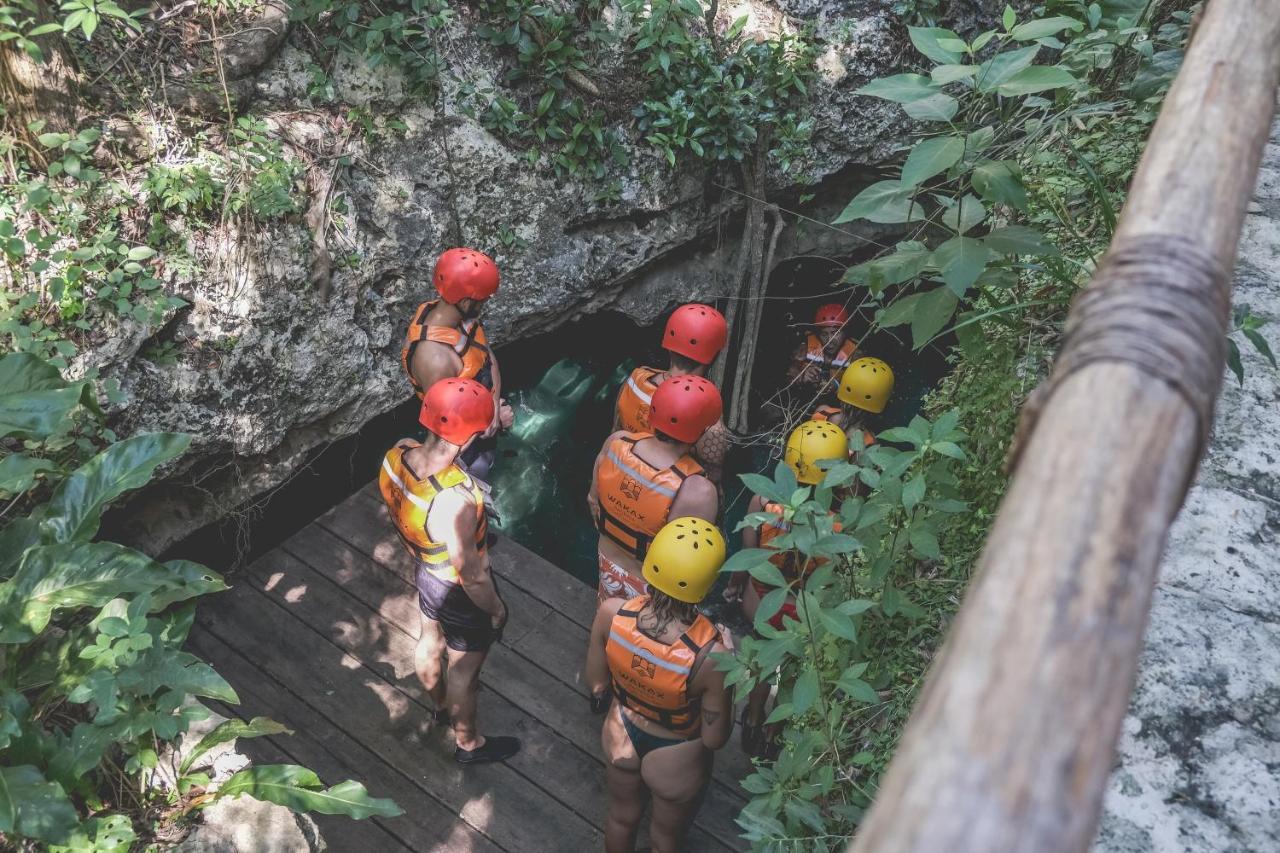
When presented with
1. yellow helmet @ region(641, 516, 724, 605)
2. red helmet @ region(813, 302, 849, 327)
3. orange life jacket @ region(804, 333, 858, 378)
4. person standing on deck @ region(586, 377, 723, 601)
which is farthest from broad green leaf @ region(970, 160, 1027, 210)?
red helmet @ region(813, 302, 849, 327)

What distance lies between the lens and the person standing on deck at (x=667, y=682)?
3590 mm

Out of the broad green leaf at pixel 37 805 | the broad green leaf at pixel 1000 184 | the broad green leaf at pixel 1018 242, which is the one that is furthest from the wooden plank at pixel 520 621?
the broad green leaf at pixel 1000 184

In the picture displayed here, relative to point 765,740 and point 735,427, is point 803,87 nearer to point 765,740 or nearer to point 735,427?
point 735,427

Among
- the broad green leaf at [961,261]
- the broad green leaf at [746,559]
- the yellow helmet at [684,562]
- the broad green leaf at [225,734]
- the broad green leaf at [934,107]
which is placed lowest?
the broad green leaf at [225,734]

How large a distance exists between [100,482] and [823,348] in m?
5.44

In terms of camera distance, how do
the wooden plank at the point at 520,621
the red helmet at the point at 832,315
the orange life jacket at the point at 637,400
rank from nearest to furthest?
the wooden plank at the point at 520,621, the orange life jacket at the point at 637,400, the red helmet at the point at 832,315

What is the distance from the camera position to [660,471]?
4.56 metres

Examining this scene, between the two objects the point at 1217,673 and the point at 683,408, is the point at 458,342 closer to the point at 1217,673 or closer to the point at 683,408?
the point at 683,408

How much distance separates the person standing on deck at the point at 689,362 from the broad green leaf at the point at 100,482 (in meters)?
2.57

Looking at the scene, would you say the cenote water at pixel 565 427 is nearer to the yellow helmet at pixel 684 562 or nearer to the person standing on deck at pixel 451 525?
the person standing on deck at pixel 451 525

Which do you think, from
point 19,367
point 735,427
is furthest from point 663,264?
point 19,367

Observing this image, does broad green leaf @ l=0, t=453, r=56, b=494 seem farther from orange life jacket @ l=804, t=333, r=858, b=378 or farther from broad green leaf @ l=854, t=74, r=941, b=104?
orange life jacket @ l=804, t=333, r=858, b=378

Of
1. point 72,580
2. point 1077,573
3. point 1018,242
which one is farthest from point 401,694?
point 1077,573

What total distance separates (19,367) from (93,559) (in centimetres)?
88
